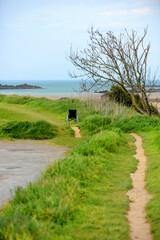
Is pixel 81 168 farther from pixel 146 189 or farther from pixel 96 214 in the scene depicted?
pixel 96 214

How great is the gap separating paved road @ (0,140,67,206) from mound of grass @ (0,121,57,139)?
685mm

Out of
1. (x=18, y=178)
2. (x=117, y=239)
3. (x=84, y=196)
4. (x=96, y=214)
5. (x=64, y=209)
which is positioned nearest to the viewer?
(x=117, y=239)

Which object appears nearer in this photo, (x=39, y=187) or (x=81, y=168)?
(x=39, y=187)

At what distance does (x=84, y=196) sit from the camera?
5.34 meters

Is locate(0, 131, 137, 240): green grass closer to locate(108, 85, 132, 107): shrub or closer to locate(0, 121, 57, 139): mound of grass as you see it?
locate(0, 121, 57, 139): mound of grass

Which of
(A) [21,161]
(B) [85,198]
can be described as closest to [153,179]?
(B) [85,198]

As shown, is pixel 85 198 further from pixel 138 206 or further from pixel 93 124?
pixel 93 124

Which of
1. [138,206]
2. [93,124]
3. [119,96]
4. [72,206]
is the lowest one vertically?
[138,206]

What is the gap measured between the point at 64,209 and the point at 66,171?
179 centimetres

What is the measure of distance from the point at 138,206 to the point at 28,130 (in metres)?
7.85

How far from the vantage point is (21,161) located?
811 centimetres

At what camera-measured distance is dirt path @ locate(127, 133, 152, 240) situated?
13.0 feet

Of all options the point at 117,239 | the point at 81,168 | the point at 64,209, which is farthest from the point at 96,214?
the point at 81,168

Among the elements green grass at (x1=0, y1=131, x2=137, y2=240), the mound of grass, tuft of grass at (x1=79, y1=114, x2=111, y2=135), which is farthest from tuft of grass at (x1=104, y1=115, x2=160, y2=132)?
green grass at (x1=0, y1=131, x2=137, y2=240)
